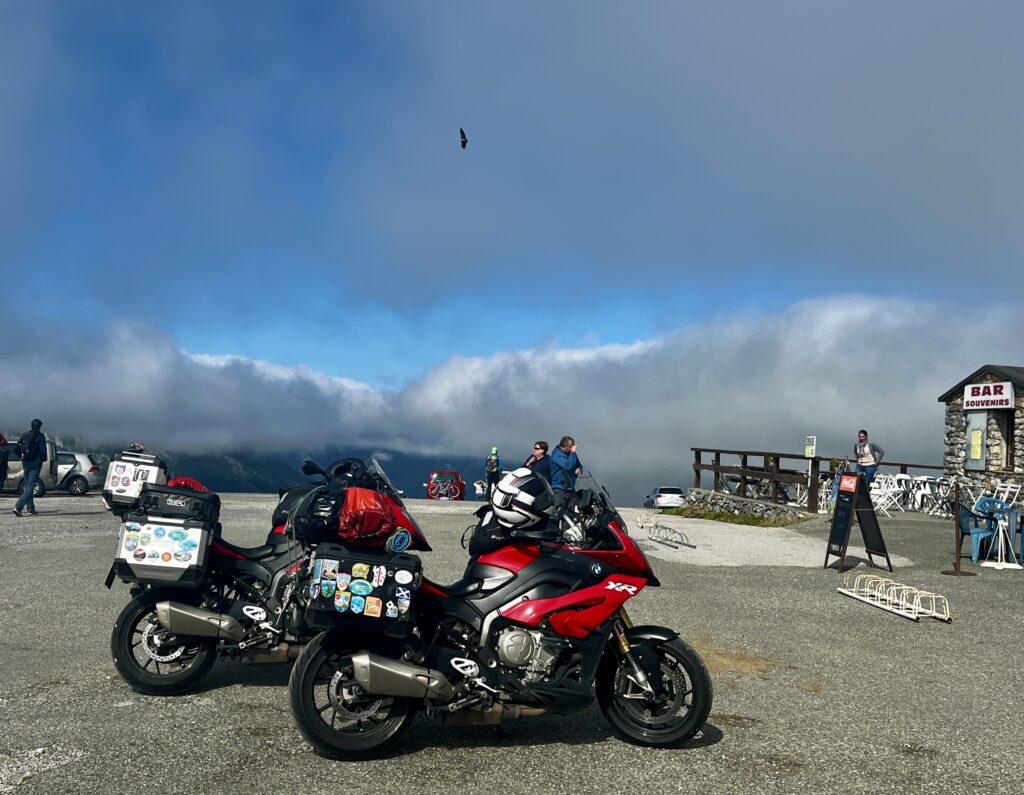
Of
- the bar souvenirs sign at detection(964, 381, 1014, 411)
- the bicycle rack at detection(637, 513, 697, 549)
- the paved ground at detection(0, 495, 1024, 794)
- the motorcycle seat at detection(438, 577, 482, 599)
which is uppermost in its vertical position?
the bar souvenirs sign at detection(964, 381, 1014, 411)

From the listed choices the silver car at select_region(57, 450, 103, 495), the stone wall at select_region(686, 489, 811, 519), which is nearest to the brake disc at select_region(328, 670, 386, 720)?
the stone wall at select_region(686, 489, 811, 519)

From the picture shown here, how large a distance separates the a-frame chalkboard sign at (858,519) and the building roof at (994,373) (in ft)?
33.2

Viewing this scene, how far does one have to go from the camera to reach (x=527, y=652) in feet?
15.9

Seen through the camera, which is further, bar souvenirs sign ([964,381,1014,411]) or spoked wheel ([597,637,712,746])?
bar souvenirs sign ([964,381,1014,411])

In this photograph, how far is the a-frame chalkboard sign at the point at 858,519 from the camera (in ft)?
39.4

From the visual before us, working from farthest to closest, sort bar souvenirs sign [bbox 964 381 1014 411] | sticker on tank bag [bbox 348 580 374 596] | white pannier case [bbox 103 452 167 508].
Result: bar souvenirs sign [bbox 964 381 1014 411] < white pannier case [bbox 103 452 167 508] < sticker on tank bag [bbox 348 580 374 596]

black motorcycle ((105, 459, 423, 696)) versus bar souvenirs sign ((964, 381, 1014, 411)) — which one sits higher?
bar souvenirs sign ((964, 381, 1014, 411))

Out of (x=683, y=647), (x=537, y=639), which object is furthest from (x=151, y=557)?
(x=683, y=647)

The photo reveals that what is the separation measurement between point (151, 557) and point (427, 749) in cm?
220

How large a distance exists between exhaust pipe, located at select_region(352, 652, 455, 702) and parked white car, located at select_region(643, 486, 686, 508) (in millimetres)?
41244

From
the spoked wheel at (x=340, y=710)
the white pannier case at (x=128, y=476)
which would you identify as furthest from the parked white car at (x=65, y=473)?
the spoked wheel at (x=340, y=710)

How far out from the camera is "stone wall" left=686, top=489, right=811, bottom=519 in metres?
20.6

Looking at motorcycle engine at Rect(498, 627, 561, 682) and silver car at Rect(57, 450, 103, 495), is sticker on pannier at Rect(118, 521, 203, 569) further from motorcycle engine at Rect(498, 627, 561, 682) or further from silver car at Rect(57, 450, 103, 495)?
silver car at Rect(57, 450, 103, 495)

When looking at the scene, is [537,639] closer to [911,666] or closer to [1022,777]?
[1022,777]
